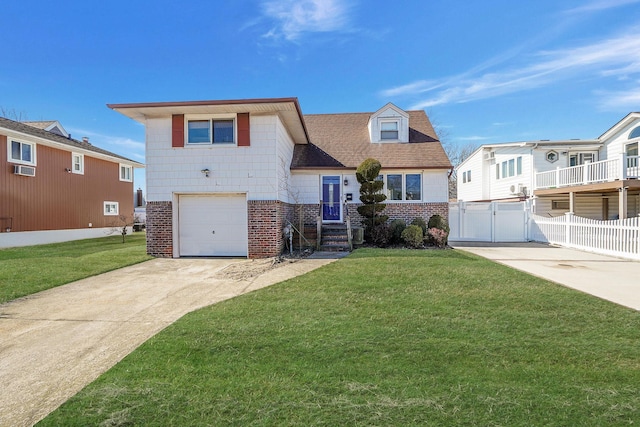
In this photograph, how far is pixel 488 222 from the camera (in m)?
15.4

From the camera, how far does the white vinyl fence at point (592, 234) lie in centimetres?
1003

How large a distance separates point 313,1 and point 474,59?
29.5 feet

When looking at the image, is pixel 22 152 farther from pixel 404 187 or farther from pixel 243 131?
pixel 404 187

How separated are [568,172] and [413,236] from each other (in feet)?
32.9

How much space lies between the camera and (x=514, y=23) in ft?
35.4

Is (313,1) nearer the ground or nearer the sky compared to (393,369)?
nearer the sky

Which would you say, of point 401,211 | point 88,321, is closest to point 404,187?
point 401,211

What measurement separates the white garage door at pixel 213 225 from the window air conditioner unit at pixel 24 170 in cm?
929

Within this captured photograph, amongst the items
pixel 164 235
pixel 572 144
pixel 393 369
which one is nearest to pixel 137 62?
pixel 164 235

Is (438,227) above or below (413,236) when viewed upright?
above

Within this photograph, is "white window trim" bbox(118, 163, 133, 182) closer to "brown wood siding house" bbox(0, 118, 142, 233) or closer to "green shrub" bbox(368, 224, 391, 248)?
"brown wood siding house" bbox(0, 118, 142, 233)

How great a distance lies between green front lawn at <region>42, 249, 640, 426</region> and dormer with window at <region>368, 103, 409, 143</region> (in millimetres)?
10931

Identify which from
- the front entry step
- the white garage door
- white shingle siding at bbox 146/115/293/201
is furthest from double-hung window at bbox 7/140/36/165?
the front entry step

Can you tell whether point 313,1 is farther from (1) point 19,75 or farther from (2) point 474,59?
(1) point 19,75
